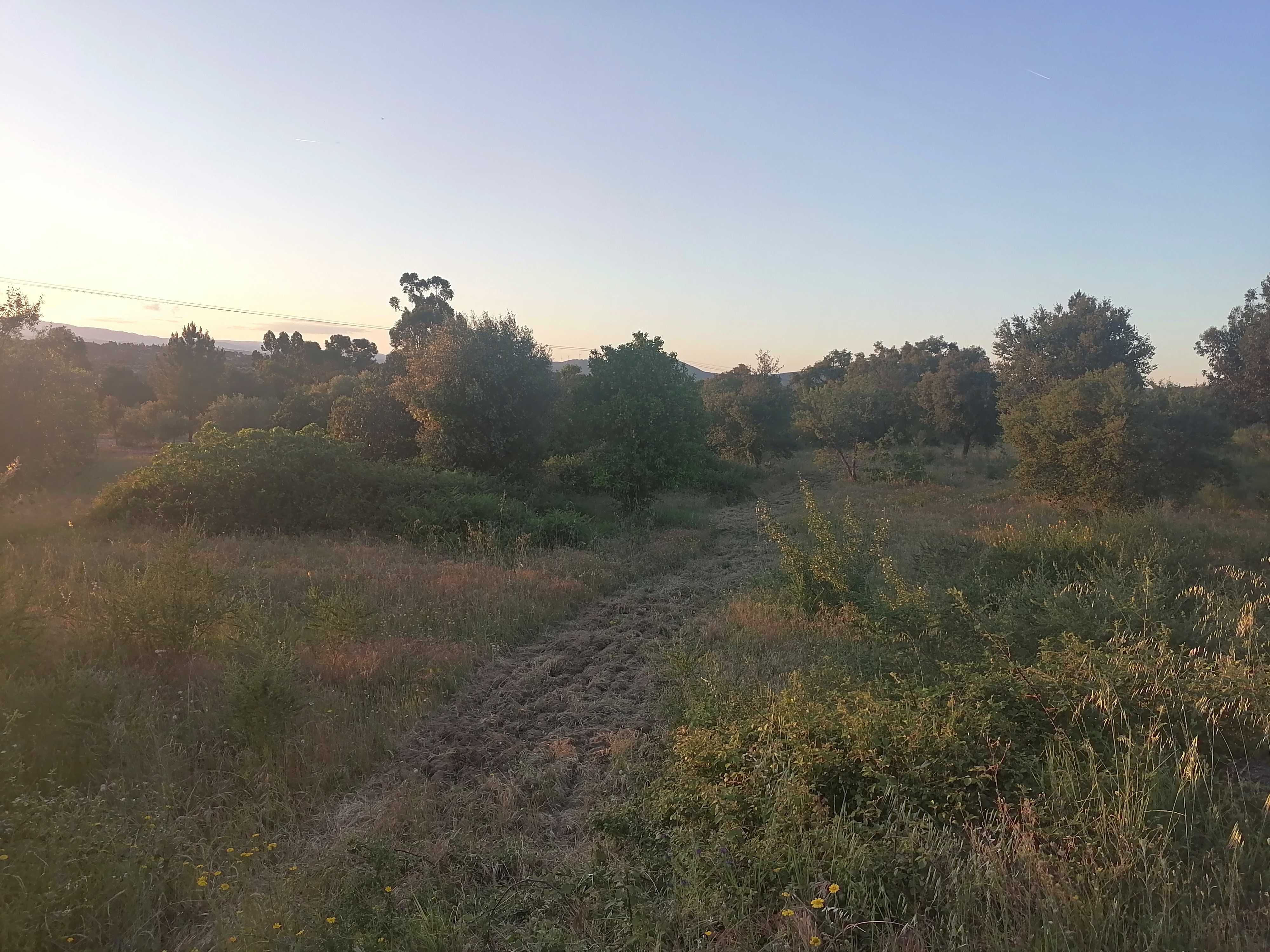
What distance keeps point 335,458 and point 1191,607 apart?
1661 centimetres

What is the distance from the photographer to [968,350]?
141ft

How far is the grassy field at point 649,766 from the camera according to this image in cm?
302

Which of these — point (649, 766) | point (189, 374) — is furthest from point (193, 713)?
point (189, 374)

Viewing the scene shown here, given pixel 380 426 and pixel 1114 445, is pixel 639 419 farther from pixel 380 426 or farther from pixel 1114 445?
pixel 1114 445

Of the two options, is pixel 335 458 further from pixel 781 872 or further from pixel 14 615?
pixel 781 872

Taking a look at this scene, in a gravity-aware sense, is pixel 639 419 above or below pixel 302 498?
above

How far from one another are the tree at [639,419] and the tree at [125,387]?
3989cm

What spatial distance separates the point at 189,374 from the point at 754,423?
3636cm

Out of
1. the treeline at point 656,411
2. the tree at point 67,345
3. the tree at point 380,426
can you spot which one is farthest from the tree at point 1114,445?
the tree at point 67,345

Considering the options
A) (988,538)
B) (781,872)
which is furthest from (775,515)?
(781,872)

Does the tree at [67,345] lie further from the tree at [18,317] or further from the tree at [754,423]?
the tree at [754,423]

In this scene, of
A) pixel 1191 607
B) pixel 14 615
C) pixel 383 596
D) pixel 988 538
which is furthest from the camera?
pixel 988 538

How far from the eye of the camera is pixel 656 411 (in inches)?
730

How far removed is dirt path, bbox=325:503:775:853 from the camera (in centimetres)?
439
